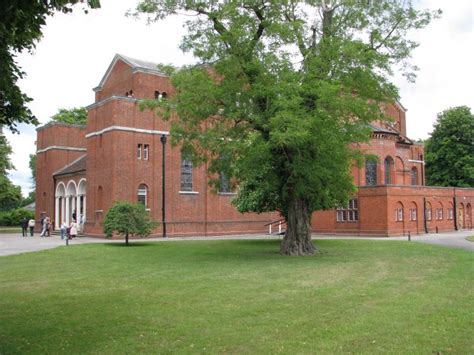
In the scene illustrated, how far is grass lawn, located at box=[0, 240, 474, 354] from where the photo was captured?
7520 mm

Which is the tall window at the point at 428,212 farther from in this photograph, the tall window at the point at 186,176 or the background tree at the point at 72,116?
the background tree at the point at 72,116

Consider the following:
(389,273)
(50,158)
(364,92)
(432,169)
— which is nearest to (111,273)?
(389,273)

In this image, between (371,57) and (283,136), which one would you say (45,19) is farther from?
(371,57)

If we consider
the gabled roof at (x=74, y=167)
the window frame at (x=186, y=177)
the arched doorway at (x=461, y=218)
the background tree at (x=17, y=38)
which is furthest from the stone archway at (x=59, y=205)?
the background tree at (x=17, y=38)

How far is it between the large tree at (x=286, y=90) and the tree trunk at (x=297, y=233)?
44 millimetres

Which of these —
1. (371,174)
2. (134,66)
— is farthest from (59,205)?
(371,174)

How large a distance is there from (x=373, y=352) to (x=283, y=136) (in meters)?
10.6

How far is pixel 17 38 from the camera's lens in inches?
305

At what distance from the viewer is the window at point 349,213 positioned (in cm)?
4156

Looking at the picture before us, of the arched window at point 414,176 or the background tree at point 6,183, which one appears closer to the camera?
the background tree at point 6,183

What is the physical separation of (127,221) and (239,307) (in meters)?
18.9

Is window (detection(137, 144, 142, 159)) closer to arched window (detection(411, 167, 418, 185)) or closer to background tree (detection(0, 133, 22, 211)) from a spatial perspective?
background tree (detection(0, 133, 22, 211))

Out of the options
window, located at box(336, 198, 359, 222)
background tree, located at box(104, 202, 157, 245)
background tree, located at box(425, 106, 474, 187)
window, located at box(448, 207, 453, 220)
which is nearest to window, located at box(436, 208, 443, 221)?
window, located at box(448, 207, 453, 220)

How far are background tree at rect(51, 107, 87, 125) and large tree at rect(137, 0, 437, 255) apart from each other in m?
47.2
